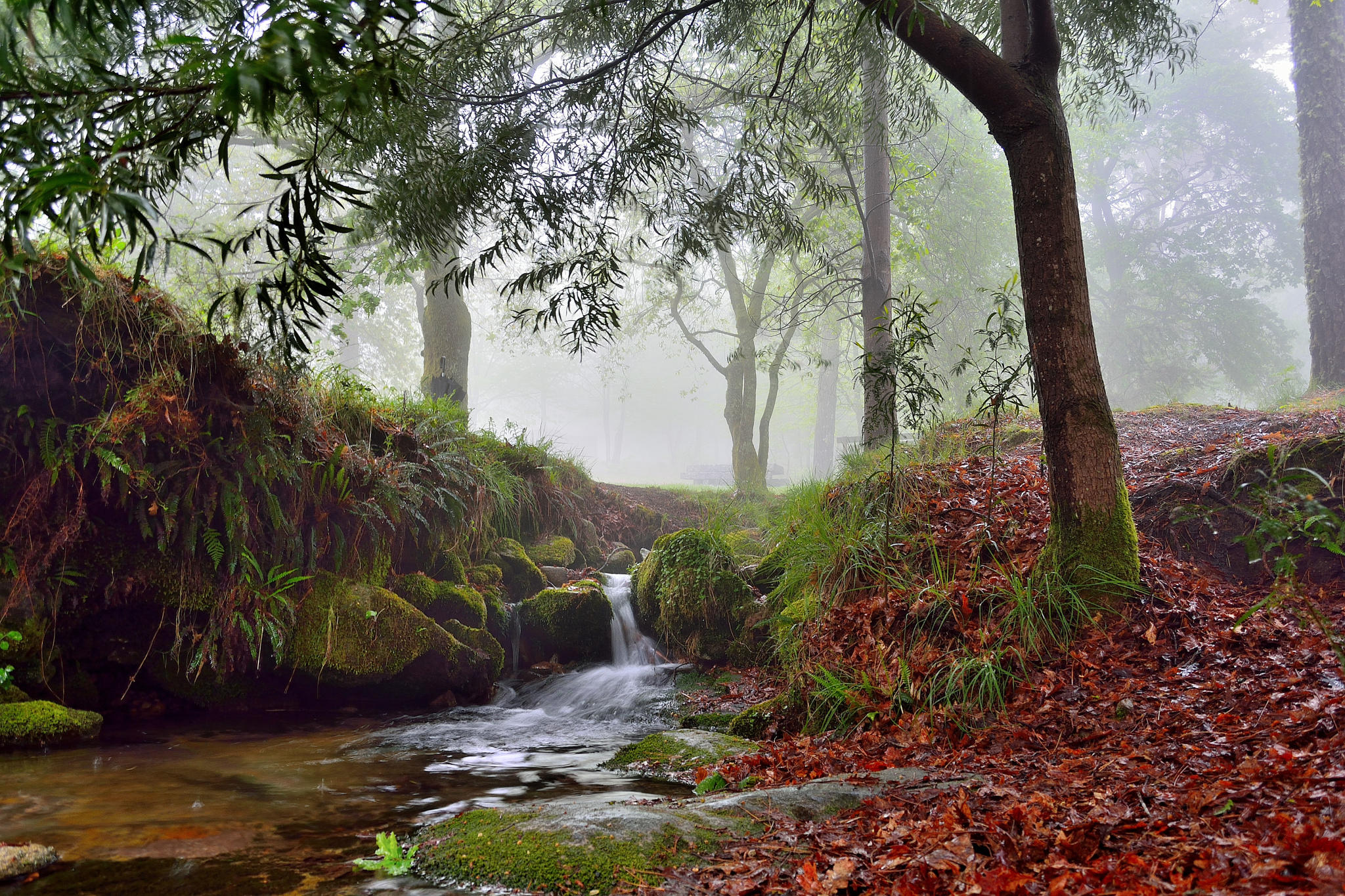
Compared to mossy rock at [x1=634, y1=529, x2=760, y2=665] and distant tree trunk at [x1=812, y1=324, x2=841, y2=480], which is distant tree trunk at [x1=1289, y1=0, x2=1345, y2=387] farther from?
distant tree trunk at [x1=812, y1=324, x2=841, y2=480]

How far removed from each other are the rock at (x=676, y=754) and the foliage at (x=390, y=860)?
181cm

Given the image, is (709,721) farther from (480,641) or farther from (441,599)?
(441,599)

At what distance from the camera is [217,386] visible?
594 centimetres

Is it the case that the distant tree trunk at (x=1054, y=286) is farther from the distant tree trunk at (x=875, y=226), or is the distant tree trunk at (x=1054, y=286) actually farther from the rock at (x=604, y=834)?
the distant tree trunk at (x=875, y=226)

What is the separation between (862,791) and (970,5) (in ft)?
26.3

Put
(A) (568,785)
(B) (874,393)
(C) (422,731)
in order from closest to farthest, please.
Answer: (A) (568,785) → (C) (422,731) → (B) (874,393)

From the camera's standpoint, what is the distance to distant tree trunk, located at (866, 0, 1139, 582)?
4.46 metres

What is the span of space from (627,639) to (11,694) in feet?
17.6

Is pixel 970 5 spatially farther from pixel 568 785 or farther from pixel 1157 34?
pixel 568 785

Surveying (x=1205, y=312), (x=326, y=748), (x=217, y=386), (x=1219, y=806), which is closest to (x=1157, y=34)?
(x=1219, y=806)

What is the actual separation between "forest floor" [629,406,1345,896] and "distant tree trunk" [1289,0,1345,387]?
30.0ft

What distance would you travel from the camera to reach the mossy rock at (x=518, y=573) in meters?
9.07

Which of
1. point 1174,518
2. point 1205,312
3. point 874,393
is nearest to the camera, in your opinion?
point 1174,518

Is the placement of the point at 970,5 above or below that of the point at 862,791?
above
